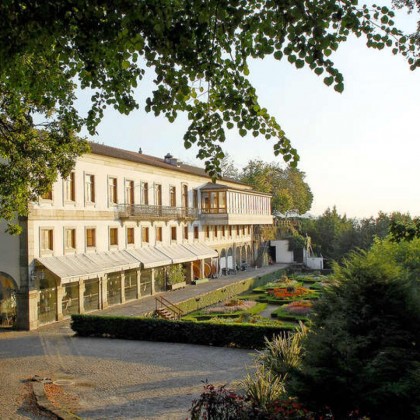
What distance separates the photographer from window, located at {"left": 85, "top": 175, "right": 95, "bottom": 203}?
100 ft

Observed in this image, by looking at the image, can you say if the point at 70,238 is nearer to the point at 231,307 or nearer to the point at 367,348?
the point at 231,307

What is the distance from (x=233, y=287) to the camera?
38.2 metres

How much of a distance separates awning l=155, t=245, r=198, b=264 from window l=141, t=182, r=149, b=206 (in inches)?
144

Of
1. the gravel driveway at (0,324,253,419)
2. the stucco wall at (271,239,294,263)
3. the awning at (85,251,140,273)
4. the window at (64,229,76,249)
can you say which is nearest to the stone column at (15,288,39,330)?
the gravel driveway at (0,324,253,419)

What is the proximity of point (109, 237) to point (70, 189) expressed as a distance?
491 centimetres

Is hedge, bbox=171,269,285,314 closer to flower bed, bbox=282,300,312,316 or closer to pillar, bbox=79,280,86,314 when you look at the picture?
flower bed, bbox=282,300,312,316

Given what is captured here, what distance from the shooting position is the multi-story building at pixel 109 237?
25203 mm

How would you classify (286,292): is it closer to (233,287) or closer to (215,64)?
(233,287)

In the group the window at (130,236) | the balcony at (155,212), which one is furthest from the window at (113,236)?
the window at (130,236)

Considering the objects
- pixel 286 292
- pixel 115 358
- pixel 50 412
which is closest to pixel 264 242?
pixel 286 292

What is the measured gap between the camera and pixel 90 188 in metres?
31.0

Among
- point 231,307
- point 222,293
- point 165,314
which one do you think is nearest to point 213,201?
point 222,293

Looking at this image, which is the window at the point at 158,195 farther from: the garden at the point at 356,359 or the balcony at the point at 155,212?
the garden at the point at 356,359

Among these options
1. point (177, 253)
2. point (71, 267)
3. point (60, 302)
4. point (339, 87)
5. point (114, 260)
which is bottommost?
point (60, 302)
